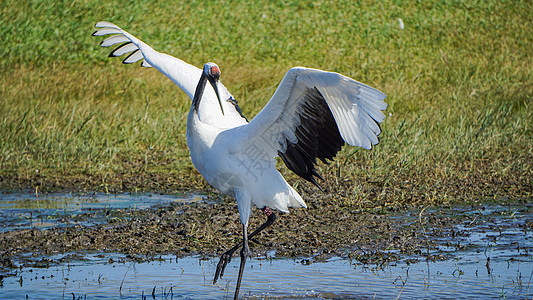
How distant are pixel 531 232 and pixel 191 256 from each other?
8.97ft

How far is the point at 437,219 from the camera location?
6.10 m

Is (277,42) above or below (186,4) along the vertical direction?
below

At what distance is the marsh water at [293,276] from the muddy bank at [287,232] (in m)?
Result: 0.09

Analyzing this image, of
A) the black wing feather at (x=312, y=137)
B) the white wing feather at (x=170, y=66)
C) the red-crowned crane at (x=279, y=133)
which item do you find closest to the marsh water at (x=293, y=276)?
the red-crowned crane at (x=279, y=133)

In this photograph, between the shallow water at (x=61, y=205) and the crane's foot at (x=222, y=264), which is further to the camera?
the shallow water at (x=61, y=205)

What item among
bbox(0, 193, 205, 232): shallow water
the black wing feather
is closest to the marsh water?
the black wing feather

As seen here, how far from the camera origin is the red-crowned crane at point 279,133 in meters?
4.35

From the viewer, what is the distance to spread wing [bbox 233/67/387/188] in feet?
14.1

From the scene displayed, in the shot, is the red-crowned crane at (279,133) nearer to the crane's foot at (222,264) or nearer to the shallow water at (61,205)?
the crane's foot at (222,264)

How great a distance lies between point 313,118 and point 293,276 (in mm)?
1087

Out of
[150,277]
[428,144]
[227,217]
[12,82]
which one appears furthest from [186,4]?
[150,277]

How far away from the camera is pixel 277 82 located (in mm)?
11789

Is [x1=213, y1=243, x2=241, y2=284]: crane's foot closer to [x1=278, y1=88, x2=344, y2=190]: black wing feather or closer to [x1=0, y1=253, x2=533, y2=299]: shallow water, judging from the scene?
[x1=0, y1=253, x2=533, y2=299]: shallow water

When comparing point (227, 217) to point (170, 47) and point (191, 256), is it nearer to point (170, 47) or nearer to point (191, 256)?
point (191, 256)
